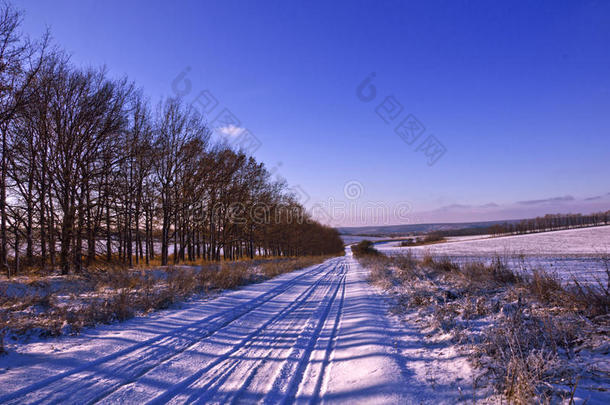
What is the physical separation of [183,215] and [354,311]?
19.3 meters

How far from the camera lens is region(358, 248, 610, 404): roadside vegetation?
3090 mm

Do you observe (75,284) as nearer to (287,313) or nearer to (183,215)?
(287,313)

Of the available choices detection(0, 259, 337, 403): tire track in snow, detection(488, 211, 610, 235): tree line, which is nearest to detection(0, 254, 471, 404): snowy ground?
detection(0, 259, 337, 403): tire track in snow

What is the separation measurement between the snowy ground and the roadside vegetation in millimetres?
405

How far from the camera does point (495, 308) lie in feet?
20.6

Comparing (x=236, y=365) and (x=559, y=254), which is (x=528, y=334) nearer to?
(x=236, y=365)

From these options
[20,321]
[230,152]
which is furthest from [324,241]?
[20,321]

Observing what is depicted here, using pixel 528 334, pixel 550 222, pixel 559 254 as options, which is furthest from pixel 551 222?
pixel 528 334

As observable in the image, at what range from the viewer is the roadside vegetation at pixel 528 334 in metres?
3.09

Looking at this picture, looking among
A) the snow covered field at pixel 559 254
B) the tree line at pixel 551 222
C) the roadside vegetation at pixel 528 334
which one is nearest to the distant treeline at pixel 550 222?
the tree line at pixel 551 222

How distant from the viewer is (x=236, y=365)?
14.8 ft

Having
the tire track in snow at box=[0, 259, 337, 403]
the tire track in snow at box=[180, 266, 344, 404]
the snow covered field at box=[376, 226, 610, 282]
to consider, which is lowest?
the snow covered field at box=[376, 226, 610, 282]

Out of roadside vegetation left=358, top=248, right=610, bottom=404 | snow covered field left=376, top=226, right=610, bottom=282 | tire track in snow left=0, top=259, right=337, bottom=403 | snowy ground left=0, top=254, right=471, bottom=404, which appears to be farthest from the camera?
snow covered field left=376, top=226, right=610, bottom=282

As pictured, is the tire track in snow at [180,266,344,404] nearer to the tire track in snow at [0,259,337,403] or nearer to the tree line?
the tire track in snow at [0,259,337,403]
